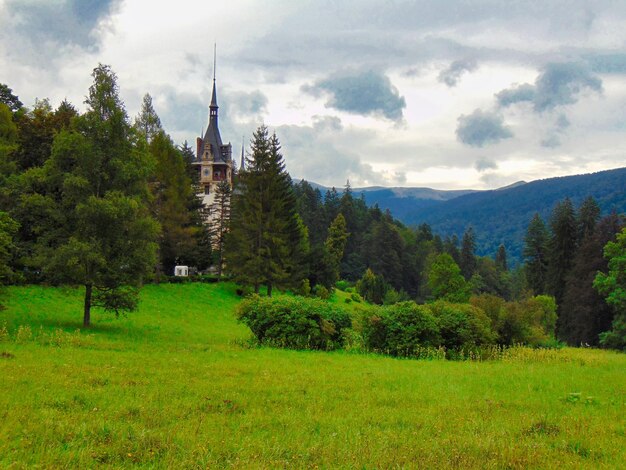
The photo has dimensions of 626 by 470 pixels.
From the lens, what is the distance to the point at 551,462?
5.92 m

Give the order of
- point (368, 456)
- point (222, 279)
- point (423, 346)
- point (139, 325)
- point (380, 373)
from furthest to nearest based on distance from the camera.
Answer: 1. point (222, 279)
2. point (139, 325)
3. point (423, 346)
4. point (380, 373)
5. point (368, 456)

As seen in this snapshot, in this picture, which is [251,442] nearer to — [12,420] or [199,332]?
[12,420]

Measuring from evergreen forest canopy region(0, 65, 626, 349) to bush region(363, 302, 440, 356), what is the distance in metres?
0.39

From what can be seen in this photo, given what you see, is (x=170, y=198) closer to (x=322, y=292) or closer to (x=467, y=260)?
(x=322, y=292)

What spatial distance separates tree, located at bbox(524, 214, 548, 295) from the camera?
70375 mm

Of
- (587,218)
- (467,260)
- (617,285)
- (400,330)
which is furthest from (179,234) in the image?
(467,260)

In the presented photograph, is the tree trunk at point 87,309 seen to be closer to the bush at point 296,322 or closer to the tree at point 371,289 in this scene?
the bush at point 296,322

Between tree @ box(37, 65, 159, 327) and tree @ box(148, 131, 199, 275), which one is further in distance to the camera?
tree @ box(148, 131, 199, 275)

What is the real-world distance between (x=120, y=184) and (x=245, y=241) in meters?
21.8

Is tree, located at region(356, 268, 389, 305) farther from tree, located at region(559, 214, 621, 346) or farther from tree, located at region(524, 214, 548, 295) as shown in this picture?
tree, located at region(559, 214, 621, 346)

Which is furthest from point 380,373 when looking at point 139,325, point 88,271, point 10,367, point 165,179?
point 165,179

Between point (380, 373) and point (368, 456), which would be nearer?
point (368, 456)

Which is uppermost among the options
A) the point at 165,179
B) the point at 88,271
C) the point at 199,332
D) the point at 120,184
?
the point at 165,179

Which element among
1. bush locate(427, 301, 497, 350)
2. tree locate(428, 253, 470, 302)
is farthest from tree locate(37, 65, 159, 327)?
tree locate(428, 253, 470, 302)
